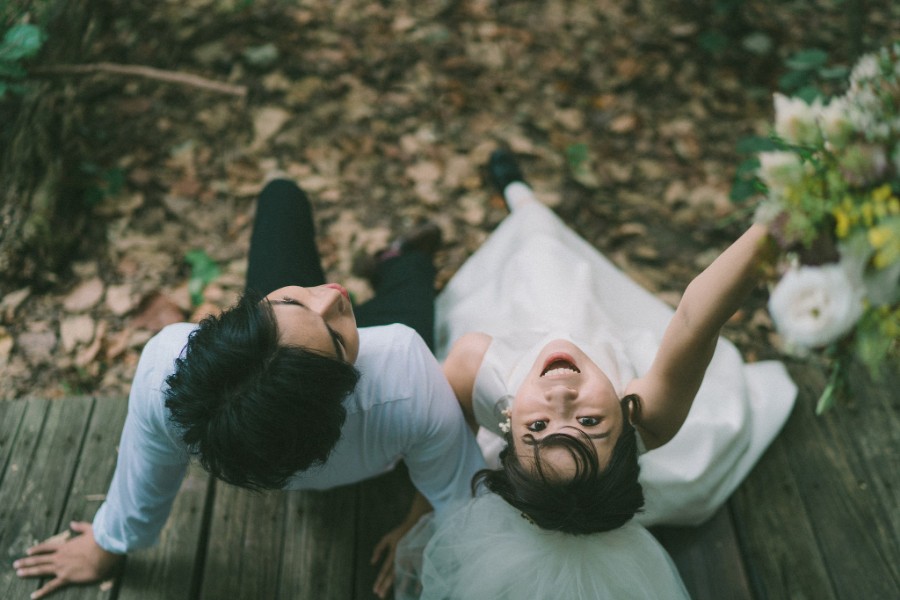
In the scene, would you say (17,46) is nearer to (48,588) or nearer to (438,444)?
(48,588)

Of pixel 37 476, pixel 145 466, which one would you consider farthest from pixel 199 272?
pixel 145 466

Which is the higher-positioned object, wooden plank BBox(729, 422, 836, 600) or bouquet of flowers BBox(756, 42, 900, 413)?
bouquet of flowers BBox(756, 42, 900, 413)

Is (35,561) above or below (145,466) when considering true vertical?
below

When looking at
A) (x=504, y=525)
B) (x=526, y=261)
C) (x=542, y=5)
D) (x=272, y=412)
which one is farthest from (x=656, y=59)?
(x=272, y=412)

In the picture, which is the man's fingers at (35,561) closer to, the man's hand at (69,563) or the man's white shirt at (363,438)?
the man's hand at (69,563)

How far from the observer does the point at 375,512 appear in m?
2.36

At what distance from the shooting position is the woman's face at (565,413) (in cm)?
168

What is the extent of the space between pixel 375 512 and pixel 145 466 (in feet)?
2.79

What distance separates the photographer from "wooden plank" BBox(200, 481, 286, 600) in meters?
2.20

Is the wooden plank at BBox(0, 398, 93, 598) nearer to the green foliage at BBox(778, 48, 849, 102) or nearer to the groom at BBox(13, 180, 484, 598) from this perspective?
the groom at BBox(13, 180, 484, 598)

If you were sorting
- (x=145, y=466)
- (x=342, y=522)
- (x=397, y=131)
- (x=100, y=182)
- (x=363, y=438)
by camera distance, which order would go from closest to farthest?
(x=145, y=466) → (x=363, y=438) → (x=342, y=522) → (x=100, y=182) → (x=397, y=131)

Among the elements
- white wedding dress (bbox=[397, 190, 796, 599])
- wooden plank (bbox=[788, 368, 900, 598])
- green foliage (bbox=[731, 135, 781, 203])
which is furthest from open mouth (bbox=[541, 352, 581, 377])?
green foliage (bbox=[731, 135, 781, 203])

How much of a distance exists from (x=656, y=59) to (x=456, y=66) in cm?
122

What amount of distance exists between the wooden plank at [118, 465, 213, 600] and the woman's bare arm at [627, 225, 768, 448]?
5.11 feet
